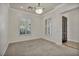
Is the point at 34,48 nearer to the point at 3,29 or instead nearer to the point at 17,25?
the point at 17,25

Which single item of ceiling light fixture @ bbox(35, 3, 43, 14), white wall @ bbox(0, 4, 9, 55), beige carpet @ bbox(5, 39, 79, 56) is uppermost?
ceiling light fixture @ bbox(35, 3, 43, 14)

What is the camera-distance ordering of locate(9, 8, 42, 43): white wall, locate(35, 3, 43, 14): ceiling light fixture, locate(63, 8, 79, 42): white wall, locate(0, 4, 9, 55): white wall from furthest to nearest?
locate(35, 3, 43, 14): ceiling light fixture
locate(63, 8, 79, 42): white wall
locate(9, 8, 42, 43): white wall
locate(0, 4, 9, 55): white wall

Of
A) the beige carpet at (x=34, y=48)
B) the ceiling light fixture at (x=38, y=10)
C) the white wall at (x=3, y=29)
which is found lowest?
the beige carpet at (x=34, y=48)

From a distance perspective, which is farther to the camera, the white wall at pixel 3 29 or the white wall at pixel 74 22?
the white wall at pixel 74 22

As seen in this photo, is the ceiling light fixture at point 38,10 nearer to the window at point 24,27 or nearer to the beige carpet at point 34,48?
the window at point 24,27

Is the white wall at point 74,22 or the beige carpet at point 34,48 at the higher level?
the white wall at point 74,22

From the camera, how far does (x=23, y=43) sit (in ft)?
7.77

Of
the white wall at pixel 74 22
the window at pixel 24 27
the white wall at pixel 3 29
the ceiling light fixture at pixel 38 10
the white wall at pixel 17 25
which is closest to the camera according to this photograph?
the white wall at pixel 3 29

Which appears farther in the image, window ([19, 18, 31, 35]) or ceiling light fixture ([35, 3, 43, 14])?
ceiling light fixture ([35, 3, 43, 14])

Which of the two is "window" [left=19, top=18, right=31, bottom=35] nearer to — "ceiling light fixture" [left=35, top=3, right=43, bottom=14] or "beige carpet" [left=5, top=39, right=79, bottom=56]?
"beige carpet" [left=5, top=39, right=79, bottom=56]

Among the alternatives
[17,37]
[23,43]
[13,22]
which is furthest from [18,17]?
[23,43]

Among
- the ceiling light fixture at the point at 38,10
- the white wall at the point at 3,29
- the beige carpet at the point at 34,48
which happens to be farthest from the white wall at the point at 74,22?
the white wall at the point at 3,29

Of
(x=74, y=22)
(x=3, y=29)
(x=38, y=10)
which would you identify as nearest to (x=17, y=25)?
(x=3, y=29)

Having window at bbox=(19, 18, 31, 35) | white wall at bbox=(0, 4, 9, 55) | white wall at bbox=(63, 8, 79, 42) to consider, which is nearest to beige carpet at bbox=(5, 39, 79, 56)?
white wall at bbox=(0, 4, 9, 55)
